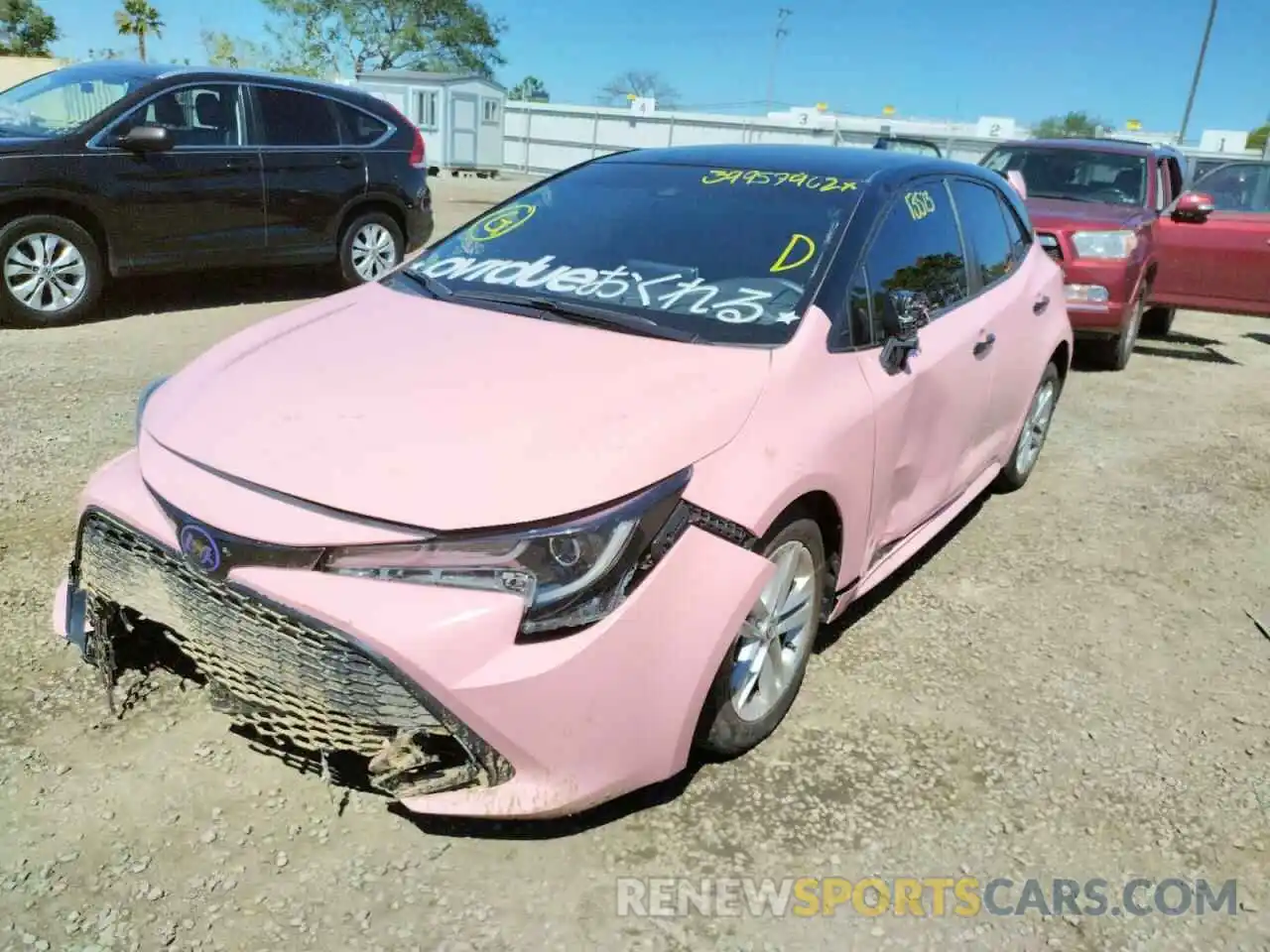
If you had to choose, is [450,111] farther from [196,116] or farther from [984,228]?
[984,228]

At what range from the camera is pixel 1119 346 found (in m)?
7.80

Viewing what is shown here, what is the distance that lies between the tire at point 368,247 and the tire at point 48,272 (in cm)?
198

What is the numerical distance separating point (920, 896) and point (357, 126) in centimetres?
777

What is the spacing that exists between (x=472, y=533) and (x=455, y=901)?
0.83 metres

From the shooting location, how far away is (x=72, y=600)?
2.68 metres

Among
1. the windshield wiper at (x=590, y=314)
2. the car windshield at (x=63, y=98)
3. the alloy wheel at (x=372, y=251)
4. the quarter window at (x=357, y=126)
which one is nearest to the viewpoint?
the windshield wiper at (x=590, y=314)

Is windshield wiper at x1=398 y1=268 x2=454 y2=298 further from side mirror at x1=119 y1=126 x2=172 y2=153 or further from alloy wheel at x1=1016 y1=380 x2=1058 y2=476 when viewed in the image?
side mirror at x1=119 y1=126 x2=172 y2=153

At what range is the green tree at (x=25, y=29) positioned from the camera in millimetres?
53250

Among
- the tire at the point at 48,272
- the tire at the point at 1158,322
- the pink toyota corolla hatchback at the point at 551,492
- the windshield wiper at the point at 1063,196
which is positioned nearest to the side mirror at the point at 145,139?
the tire at the point at 48,272

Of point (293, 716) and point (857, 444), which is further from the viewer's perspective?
point (857, 444)

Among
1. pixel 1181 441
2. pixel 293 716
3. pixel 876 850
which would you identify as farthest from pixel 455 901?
pixel 1181 441

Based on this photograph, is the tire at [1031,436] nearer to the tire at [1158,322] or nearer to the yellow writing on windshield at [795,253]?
the yellow writing on windshield at [795,253]

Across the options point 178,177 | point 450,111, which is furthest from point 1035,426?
point 450,111

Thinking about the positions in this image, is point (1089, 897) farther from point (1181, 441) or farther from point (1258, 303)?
point (1258, 303)
